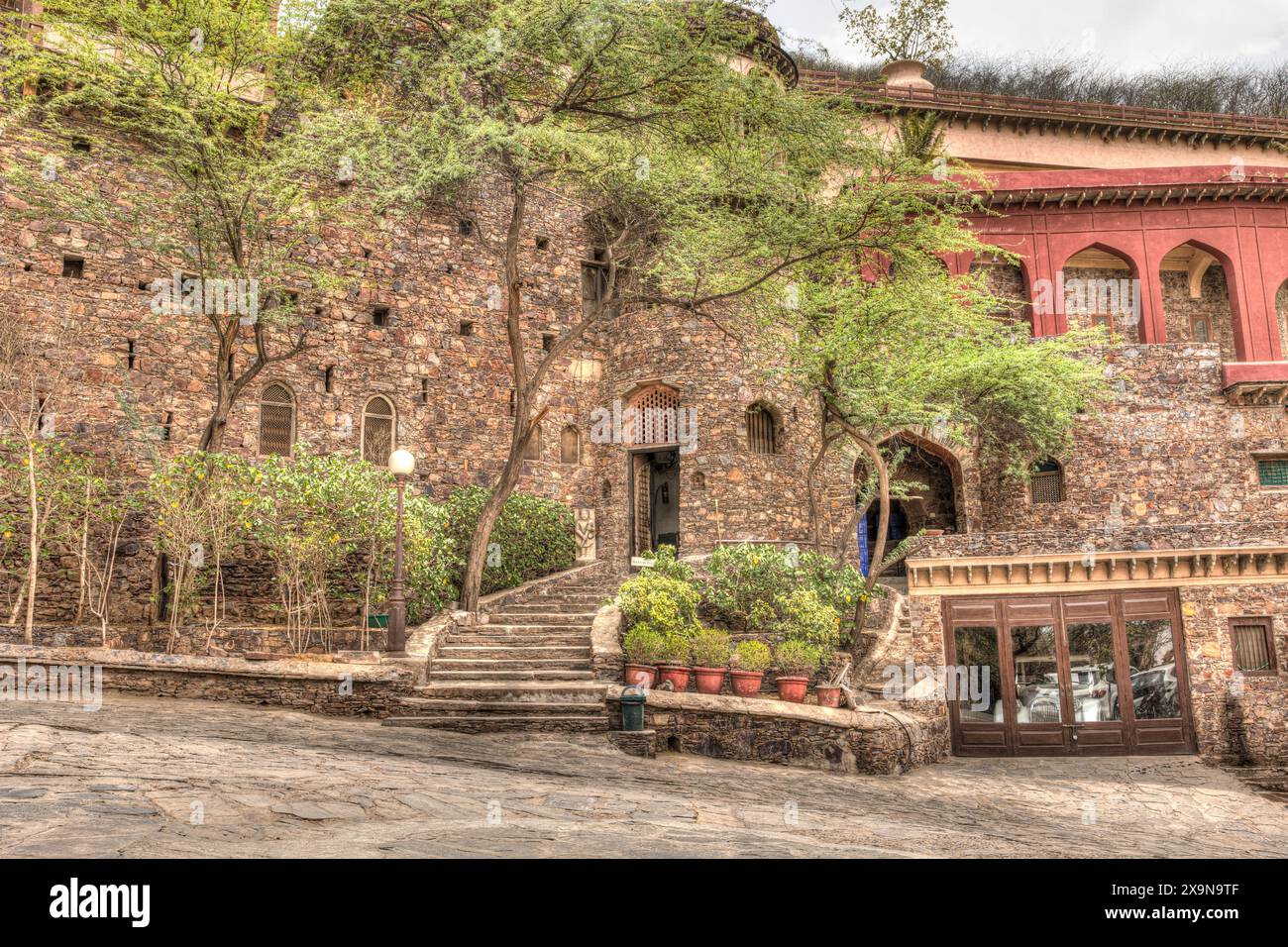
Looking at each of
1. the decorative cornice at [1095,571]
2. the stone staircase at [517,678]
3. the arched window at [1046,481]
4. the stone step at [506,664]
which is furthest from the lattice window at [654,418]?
the arched window at [1046,481]

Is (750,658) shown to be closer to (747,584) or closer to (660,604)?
(660,604)

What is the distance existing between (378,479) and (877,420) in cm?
783

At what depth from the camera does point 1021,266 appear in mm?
24516

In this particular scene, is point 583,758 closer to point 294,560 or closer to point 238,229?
point 294,560

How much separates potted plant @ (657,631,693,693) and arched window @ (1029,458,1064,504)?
11924mm

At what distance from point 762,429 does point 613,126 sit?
7559mm

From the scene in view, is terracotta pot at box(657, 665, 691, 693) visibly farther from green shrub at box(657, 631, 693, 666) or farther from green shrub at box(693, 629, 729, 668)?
green shrub at box(693, 629, 729, 668)

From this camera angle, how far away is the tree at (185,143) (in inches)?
536

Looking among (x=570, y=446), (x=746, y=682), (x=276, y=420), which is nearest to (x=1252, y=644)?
(x=746, y=682)

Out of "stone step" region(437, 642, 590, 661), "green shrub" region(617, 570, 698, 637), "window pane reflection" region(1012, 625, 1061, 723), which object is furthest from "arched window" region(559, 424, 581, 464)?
"window pane reflection" region(1012, 625, 1061, 723)

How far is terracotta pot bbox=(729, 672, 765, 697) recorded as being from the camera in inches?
508

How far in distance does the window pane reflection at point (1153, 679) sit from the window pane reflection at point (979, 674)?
228cm

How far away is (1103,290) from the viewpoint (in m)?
25.1
